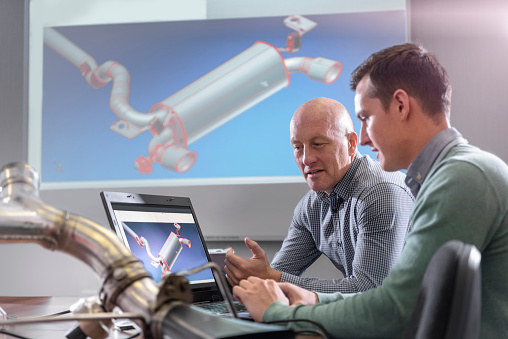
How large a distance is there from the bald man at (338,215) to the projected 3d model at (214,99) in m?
0.78

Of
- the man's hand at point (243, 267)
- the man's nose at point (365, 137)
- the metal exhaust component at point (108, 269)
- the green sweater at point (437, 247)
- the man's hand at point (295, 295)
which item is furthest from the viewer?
the man's hand at point (243, 267)

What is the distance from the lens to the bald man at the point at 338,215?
178cm

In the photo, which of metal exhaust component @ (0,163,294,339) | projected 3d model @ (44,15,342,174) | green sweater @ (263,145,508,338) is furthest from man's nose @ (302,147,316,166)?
metal exhaust component @ (0,163,294,339)

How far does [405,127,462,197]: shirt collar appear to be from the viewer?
1.22 metres

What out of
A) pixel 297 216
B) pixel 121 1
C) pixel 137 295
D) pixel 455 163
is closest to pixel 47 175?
pixel 121 1

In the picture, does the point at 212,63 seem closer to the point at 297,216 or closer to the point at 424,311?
the point at 297,216

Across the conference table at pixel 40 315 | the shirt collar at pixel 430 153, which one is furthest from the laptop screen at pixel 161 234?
the shirt collar at pixel 430 153

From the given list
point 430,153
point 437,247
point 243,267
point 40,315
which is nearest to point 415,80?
point 430,153

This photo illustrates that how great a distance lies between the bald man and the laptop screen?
0.11 metres

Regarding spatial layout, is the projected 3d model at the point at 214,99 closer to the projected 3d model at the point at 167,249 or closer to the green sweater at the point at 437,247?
the projected 3d model at the point at 167,249

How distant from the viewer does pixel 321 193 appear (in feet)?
7.24

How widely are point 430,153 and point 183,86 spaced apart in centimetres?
200

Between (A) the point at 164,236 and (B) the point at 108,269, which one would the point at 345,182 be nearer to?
(A) the point at 164,236

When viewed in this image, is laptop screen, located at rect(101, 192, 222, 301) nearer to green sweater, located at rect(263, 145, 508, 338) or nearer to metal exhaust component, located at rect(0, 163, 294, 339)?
green sweater, located at rect(263, 145, 508, 338)
